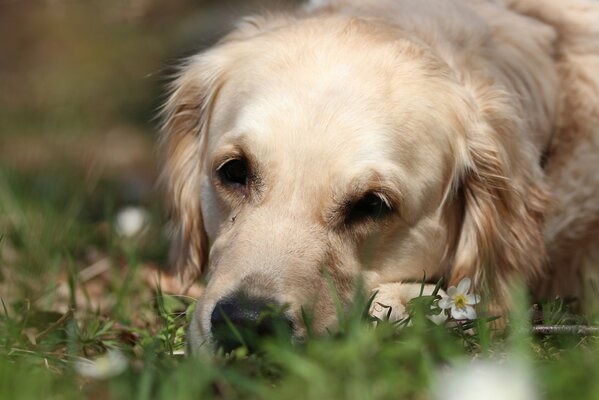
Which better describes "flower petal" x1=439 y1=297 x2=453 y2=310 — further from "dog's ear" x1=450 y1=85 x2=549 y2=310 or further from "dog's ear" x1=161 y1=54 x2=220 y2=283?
"dog's ear" x1=161 y1=54 x2=220 y2=283

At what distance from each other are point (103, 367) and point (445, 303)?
3.36 feet

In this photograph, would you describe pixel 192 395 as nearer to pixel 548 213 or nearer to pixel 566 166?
pixel 548 213

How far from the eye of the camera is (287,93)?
10.5 feet

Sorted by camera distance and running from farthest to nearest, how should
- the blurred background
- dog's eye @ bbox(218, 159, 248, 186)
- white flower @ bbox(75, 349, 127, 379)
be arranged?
the blurred background → dog's eye @ bbox(218, 159, 248, 186) → white flower @ bbox(75, 349, 127, 379)

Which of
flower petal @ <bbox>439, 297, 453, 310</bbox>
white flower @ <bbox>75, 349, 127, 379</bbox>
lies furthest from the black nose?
flower petal @ <bbox>439, 297, 453, 310</bbox>

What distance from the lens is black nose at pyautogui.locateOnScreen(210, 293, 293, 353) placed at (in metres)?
2.42

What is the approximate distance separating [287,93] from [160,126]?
3.52 feet

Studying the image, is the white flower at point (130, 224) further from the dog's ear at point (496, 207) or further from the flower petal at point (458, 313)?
the flower petal at point (458, 313)

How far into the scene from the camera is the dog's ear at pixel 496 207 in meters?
3.46

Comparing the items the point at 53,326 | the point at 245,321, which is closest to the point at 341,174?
the point at 245,321

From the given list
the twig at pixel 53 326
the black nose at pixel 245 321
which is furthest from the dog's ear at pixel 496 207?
the twig at pixel 53 326

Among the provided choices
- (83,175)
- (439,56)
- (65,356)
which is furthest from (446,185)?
(83,175)

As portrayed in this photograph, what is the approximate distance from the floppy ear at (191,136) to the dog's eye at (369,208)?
0.88 metres

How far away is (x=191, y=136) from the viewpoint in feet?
12.9
